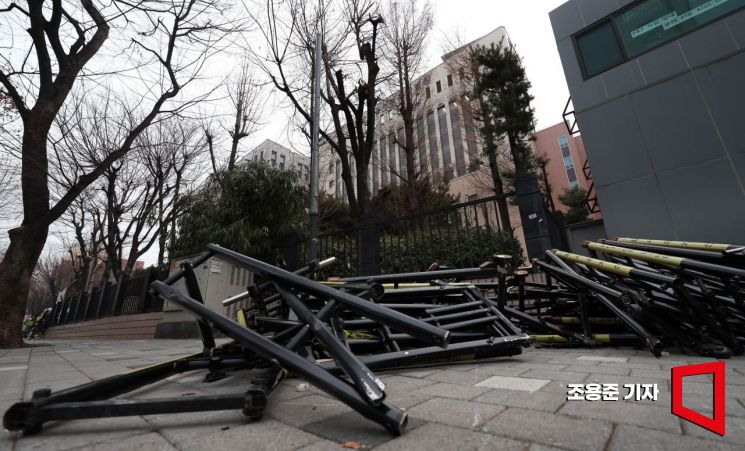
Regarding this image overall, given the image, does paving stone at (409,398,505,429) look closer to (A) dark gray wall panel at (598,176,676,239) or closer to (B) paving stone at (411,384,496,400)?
(B) paving stone at (411,384,496,400)

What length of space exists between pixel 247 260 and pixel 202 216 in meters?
9.40

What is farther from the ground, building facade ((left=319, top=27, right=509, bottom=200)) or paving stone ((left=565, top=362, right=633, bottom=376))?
building facade ((left=319, top=27, right=509, bottom=200))

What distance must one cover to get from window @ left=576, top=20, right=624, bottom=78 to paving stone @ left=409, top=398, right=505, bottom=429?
29.1 feet

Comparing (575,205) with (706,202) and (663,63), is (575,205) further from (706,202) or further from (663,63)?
(706,202)

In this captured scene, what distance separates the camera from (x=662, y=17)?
6672 millimetres

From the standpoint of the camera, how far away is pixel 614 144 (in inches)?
272

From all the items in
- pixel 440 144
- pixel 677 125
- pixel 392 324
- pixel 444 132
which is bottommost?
pixel 392 324

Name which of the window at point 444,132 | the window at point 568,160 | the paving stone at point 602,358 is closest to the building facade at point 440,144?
the window at point 444,132

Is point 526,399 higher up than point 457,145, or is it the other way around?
point 457,145

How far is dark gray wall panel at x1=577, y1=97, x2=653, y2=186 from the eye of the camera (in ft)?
21.6

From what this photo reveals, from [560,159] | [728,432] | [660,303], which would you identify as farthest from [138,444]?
[560,159]

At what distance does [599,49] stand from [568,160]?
1322 inches

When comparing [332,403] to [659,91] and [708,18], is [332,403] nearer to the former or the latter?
[659,91]

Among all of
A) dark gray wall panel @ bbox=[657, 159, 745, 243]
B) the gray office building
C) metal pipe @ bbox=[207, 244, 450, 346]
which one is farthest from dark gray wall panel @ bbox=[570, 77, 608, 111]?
metal pipe @ bbox=[207, 244, 450, 346]
